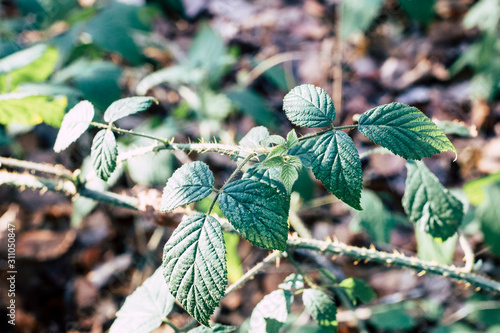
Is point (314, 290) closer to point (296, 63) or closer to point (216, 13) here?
point (296, 63)

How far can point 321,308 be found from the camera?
2.92 ft

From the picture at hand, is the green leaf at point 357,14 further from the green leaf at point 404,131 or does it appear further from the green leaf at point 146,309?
the green leaf at point 146,309

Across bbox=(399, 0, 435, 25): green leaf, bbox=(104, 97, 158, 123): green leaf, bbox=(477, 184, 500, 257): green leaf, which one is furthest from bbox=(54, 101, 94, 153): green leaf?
bbox=(399, 0, 435, 25): green leaf

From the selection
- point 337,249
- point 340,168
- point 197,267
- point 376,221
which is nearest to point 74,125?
point 197,267

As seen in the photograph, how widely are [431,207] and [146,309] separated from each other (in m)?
0.85

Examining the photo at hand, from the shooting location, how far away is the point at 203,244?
702mm

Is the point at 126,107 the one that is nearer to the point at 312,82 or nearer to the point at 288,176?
the point at 288,176

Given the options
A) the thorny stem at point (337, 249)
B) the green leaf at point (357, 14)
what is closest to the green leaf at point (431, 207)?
the thorny stem at point (337, 249)

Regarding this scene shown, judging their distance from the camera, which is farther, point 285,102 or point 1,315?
point 1,315

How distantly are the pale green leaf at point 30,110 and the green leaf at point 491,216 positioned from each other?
164cm

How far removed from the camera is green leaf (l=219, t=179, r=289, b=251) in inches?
26.4

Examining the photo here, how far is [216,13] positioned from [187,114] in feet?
3.91

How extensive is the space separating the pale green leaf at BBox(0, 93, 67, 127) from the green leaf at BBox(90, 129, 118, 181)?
1.63 feet

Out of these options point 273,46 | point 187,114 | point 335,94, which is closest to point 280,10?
point 273,46
